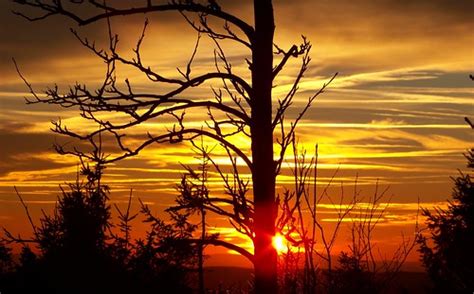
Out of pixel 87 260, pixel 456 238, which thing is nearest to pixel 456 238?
pixel 456 238

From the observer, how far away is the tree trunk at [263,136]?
35.1ft

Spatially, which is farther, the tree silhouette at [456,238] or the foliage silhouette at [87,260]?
the tree silhouette at [456,238]

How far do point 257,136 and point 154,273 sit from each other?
3.65m

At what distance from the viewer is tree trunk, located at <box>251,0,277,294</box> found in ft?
35.1

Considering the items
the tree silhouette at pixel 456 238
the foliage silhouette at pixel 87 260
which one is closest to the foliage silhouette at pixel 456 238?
the tree silhouette at pixel 456 238

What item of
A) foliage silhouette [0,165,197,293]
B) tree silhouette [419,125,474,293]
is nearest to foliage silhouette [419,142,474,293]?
tree silhouette [419,125,474,293]

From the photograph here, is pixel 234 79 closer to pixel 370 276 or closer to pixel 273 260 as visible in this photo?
pixel 273 260

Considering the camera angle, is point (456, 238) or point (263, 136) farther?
point (456, 238)

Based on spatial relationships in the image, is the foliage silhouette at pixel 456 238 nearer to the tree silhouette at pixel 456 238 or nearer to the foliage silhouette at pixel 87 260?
the tree silhouette at pixel 456 238

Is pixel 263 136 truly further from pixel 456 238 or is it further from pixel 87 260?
pixel 456 238

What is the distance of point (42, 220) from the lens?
49.2 ft

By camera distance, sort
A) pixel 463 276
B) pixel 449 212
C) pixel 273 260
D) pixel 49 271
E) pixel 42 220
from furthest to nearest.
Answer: pixel 449 212 < pixel 463 276 < pixel 42 220 < pixel 49 271 < pixel 273 260

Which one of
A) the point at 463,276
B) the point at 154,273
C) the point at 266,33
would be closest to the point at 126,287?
the point at 154,273

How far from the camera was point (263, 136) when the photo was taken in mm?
10789
